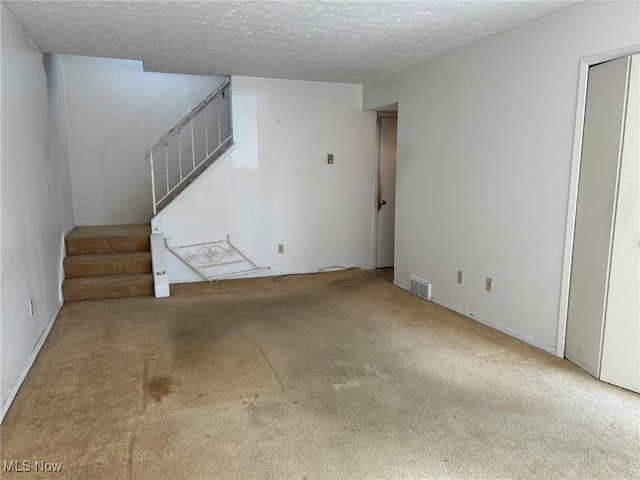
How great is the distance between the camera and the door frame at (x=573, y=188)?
2688mm

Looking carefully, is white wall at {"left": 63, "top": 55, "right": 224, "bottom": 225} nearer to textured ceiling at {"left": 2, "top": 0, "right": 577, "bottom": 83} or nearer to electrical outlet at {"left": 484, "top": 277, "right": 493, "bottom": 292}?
textured ceiling at {"left": 2, "top": 0, "right": 577, "bottom": 83}

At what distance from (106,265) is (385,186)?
3.58 meters

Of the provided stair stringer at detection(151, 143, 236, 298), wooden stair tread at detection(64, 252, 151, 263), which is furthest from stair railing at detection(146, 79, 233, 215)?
wooden stair tread at detection(64, 252, 151, 263)

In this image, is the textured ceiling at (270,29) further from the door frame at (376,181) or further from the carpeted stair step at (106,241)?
the carpeted stair step at (106,241)

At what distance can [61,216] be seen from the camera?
461 cm

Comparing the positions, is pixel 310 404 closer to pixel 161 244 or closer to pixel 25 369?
pixel 25 369

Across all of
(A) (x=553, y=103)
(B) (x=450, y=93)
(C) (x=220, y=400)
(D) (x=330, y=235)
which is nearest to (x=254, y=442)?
(C) (x=220, y=400)

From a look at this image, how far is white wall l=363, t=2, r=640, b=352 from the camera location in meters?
2.87

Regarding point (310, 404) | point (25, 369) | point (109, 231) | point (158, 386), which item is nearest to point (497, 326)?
point (310, 404)

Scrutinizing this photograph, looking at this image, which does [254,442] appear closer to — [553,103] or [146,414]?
[146,414]

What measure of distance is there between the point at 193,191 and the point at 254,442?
3.50m

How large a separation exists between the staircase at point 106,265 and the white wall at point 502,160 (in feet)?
9.94

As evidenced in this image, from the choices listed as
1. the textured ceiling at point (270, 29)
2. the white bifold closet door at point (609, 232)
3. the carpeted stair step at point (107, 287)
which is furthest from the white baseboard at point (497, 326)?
the carpeted stair step at point (107, 287)

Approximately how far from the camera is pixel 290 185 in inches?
211
